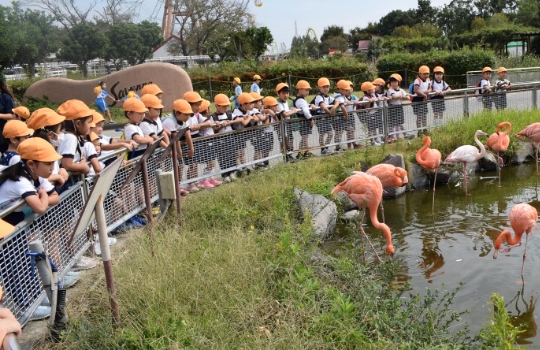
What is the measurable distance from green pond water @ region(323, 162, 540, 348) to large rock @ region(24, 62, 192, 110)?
13089mm

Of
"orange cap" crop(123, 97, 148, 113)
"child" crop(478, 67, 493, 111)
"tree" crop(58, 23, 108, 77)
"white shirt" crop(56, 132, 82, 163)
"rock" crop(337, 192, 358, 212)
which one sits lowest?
"rock" crop(337, 192, 358, 212)

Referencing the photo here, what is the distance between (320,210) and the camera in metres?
6.57

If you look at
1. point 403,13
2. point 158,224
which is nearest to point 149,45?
point 403,13

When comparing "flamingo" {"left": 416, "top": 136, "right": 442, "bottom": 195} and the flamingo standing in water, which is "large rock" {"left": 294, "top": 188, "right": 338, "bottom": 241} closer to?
"flamingo" {"left": 416, "top": 136, "right": 442, "bottom": 195}

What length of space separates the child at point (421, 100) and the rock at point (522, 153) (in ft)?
5.85

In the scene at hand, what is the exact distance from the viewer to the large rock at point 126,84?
66.6 feet

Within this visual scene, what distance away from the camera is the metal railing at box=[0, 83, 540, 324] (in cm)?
396

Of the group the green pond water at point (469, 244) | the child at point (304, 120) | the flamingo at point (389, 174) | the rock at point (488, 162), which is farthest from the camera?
the rock at point (488, 162)

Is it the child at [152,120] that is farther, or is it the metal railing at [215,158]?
the child at [152,120]

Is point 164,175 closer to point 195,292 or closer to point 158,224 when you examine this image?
point 158,224

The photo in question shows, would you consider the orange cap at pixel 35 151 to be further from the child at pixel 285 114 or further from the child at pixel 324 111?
the child at pixel 324 111

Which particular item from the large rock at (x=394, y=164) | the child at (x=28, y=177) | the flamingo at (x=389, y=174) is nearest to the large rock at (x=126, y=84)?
the large rock at (x=394, y=164)

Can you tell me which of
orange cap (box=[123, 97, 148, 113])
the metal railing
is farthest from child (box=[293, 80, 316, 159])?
Result: orange cap (box=[123, 97, 148, 113])

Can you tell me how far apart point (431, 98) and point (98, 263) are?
350 inches
